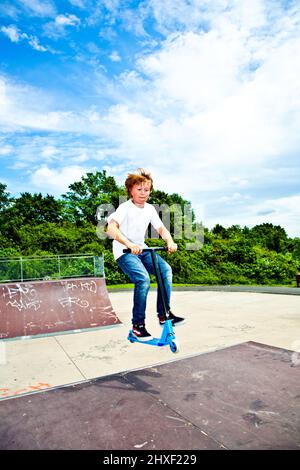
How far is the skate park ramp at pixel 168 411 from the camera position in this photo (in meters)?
2.43

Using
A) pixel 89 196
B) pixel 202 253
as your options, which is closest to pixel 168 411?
pixel 202 253

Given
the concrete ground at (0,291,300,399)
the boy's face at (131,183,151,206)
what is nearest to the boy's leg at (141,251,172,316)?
the boy's face at (131,183,151,206)

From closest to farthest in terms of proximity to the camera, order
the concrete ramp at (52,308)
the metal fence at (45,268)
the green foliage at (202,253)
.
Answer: the concrete ramp at (52,308), the metal fence at (45,268), the green foliage at (202,253)

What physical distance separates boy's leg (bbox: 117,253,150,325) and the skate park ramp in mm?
759

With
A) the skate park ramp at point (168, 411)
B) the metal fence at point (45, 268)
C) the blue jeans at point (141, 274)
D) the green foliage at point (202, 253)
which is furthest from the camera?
the green foliage at point (202, 253)

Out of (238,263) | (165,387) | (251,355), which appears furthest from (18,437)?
(238,263)

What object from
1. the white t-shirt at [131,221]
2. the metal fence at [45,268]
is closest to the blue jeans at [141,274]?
the white t-shirt at [131,221]

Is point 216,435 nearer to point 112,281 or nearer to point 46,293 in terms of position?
point 46,293

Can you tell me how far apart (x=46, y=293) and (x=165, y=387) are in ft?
13.4

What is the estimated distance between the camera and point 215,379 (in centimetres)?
360

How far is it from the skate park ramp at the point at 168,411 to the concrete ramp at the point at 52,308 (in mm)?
2841

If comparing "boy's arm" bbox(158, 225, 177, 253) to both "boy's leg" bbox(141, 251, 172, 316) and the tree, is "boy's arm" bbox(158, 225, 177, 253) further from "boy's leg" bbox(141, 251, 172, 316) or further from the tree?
the tree

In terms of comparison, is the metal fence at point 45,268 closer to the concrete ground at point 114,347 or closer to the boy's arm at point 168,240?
the concrete ground at point 114,347
